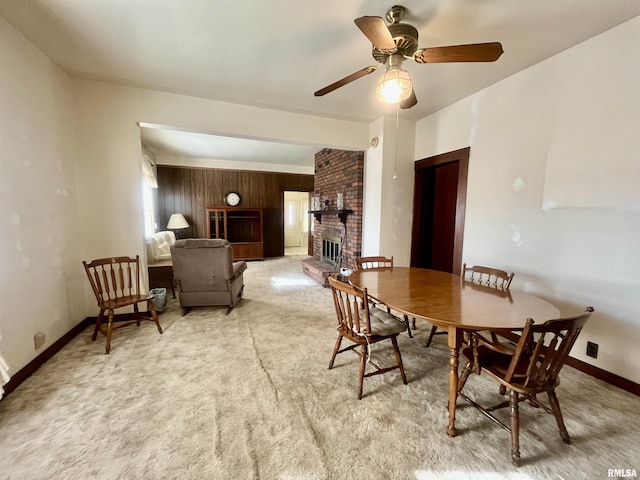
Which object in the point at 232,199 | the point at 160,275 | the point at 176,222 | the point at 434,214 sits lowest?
the point at 160,275

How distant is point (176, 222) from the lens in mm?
6215

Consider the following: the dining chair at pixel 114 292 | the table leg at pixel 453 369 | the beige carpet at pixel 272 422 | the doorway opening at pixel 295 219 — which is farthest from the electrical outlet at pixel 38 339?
the doorway opening at pixel 295 219

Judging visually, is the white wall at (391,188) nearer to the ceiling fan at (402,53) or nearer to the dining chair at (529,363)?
the ceiling fan at (402,53)

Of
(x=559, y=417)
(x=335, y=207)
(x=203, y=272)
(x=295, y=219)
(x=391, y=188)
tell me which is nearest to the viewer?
(x=559, y=417)

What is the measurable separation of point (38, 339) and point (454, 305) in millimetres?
3170

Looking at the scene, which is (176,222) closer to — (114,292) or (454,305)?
(114,292)

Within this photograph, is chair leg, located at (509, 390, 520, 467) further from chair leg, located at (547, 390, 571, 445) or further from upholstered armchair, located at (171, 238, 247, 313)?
upholstered armchair, located at (171, 238, 247, 313)

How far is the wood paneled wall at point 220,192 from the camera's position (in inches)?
257

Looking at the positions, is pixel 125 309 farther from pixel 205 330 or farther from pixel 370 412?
pixel 370 412

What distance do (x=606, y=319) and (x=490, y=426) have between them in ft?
4.37

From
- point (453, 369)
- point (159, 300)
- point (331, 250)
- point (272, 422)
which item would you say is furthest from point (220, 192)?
point (453, 369)

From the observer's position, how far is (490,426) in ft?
5.25

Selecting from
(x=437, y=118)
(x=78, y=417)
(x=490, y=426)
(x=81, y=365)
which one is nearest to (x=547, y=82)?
(x=437, y=118)

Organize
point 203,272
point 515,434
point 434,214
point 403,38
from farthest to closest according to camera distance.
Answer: point 434,214 → point 203,272 → point 403,38 → point 515,434
